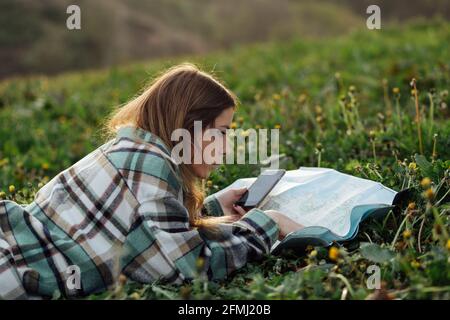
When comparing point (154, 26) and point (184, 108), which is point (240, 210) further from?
point (154, 26)

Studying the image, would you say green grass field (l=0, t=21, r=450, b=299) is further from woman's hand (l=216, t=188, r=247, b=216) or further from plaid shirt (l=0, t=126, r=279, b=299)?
woman's hand (l=216, t=188, r=247, b=216)

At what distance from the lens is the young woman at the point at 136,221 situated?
2.21 metres

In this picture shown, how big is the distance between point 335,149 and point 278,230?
1.28 m

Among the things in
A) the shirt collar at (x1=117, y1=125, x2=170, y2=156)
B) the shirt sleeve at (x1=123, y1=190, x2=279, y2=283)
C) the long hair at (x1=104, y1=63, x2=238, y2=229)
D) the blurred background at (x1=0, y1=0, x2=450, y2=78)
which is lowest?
the shirt sleeve at (x1=123, y1=190, x2=279, y2=283)

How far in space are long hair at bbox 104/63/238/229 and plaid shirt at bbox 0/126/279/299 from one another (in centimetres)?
8

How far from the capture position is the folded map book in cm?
248

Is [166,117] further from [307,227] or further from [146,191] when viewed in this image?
[307,227]

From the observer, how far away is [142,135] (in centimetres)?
238

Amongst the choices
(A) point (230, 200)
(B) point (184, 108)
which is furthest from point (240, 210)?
(B) point (184, 108)

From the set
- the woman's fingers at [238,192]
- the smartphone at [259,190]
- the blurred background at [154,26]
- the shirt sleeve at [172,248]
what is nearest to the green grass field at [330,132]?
the shirt sleeve at [172,248]

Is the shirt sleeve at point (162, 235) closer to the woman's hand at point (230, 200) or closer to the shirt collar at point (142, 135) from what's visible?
the shirt collar at point (142, 135)

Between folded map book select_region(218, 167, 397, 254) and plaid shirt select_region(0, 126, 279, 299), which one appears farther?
folded map book select_region(218, 167, 397, 254)

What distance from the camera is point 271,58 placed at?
297 inches

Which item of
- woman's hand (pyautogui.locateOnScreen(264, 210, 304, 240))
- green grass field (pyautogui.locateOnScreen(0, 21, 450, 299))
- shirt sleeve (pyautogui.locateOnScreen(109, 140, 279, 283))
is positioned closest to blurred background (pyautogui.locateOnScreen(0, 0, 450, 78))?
green grass field (pyautogui.locateOnScreen(0, 21, 450, 299))
